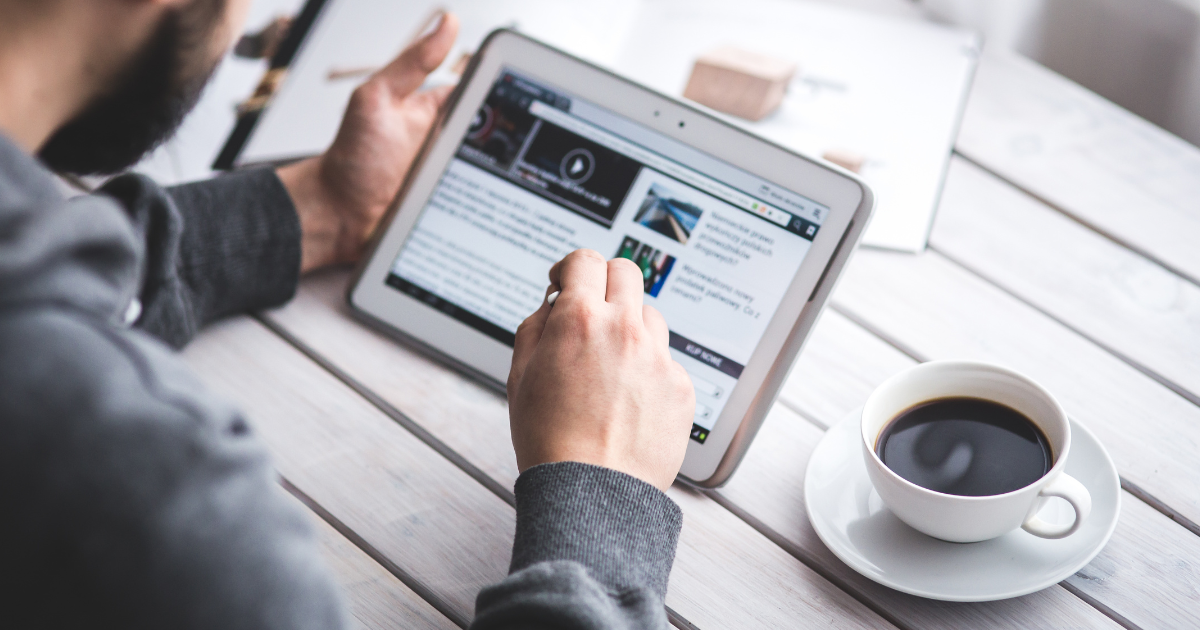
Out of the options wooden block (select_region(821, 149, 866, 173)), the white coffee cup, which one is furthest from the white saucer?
wooden block (select_region(821, 149, 866, 173))

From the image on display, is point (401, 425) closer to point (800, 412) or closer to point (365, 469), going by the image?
point (365, 469)

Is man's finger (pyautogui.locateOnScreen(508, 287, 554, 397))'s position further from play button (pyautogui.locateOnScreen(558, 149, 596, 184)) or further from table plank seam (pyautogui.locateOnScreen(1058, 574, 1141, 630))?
table plank seam (pyautogui.locateOnScreen(1058, 574, 1141, 630))

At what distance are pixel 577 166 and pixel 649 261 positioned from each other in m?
0.11

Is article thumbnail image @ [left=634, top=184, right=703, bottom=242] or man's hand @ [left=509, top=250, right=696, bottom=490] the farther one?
article thumbnail image @ [left=634, top=184, right=703, bottom=242]

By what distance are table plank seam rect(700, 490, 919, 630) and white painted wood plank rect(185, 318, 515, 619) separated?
163 mm

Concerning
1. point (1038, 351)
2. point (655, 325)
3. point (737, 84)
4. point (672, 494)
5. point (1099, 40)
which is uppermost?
point (1099, 40)

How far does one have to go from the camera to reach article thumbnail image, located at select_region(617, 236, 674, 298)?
646 mm

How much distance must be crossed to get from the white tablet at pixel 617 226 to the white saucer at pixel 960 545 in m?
0.08

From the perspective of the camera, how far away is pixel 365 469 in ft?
2.02

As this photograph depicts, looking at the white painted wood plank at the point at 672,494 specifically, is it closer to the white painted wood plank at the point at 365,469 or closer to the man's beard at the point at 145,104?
the white painted wood plank at the point at 365,469

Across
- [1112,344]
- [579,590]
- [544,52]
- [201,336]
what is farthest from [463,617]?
[1112,344]

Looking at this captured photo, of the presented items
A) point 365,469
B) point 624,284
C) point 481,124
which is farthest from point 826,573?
point 481,124

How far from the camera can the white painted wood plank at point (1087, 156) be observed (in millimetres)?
786

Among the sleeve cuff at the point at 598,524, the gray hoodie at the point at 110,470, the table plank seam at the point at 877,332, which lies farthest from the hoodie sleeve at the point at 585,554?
the table plank seam at the point at 877,332
